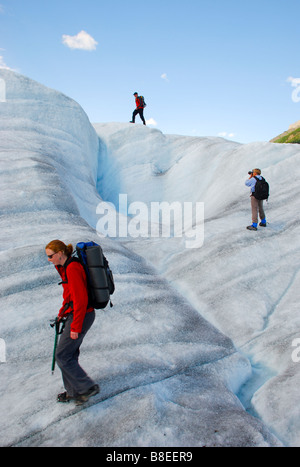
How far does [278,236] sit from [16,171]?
24.7ft

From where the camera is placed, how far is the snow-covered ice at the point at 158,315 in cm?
384

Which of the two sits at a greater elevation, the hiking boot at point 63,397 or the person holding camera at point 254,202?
the person holding camera at point 254,202

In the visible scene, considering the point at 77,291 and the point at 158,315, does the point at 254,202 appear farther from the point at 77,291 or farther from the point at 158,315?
the point at 77,291

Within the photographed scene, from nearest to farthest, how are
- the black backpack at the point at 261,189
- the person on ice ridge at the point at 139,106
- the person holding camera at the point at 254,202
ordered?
the black backpack at the point at 261,189 → the person holding camera at the point at 254,202 → the person on ice ridge at the point at 139,106

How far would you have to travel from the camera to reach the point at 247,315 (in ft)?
22.3

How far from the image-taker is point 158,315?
6336 millimetres

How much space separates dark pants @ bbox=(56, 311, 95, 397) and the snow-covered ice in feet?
0.84

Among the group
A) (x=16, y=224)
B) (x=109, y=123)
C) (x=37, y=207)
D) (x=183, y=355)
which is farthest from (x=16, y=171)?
(x=109, y=123)

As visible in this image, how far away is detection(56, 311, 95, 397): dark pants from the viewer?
12.2ft

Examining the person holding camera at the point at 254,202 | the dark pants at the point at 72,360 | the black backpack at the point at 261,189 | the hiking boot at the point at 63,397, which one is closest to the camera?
the dark pants at the point at 72,360

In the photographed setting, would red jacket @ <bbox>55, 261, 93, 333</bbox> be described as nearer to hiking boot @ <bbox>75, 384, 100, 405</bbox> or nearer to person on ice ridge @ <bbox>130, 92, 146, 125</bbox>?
hiking boot @ <bbox>75, 384, 100, 405</bbox>

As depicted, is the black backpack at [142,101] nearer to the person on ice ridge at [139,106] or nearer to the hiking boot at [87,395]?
the person on ice ridge at [139,106]

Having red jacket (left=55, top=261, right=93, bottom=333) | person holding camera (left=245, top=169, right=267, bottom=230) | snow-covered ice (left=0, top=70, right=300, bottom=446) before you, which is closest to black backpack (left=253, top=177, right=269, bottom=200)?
person holding camera (left=245, top=169, right=267, bottom=230)

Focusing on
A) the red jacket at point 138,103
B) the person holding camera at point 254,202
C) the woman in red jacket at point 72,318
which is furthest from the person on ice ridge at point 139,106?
the woman in red jacket at point 72,318
